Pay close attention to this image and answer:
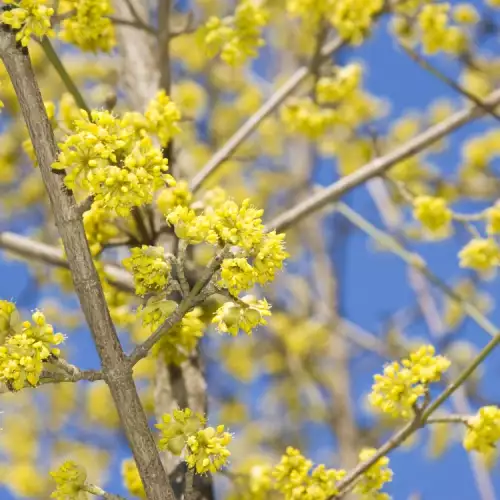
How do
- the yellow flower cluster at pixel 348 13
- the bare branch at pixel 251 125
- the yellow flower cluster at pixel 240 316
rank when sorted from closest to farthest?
1. the yellow flower cluster at pixel 240 316
2. the bare branch at pixel 251 125
3. the yellow flower cluster at pixel 348 13

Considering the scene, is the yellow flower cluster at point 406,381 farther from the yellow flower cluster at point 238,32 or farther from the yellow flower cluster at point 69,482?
the yellow flower cluster at point 238,32

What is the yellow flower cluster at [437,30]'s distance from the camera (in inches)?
149

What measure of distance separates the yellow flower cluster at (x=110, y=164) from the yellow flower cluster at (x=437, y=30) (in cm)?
242

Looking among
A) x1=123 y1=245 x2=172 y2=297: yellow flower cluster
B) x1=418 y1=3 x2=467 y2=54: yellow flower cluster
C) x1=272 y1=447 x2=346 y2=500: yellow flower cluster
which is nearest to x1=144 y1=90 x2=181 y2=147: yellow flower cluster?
x1=123 y1=245 x2=172 y2=297: yellow flower cluster

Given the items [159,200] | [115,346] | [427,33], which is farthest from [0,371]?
[427,33]

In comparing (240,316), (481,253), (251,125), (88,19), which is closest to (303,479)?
(240,316)

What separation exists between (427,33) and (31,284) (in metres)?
2.88

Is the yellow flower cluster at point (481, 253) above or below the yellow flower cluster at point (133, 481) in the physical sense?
above

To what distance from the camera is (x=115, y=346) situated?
181 centimetres

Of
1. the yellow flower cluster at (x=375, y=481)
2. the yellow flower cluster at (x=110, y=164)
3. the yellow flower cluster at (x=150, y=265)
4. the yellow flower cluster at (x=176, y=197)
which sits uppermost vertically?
the yellow flower cluster at (x=176, y=197)

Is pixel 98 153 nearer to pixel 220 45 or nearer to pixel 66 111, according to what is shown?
pixel 66 111

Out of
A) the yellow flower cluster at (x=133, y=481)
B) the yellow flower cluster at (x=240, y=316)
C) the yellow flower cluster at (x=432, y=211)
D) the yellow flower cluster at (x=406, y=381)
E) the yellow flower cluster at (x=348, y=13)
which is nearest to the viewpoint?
the yellow flower cluster at (x=240, y=316)

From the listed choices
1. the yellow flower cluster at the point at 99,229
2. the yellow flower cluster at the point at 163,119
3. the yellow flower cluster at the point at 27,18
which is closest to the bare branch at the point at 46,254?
the yellow flower cluster at the point at 99,229

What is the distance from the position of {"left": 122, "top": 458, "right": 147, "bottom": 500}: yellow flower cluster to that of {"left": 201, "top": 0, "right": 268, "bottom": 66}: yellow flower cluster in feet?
5.56
